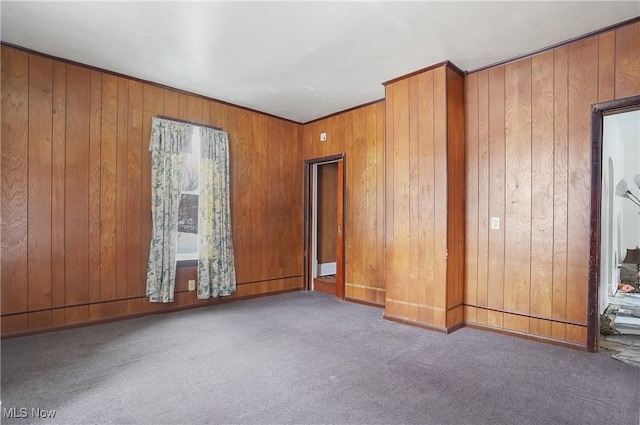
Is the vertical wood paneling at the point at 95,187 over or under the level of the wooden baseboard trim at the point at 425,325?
over

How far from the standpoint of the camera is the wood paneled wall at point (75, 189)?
3365 mm

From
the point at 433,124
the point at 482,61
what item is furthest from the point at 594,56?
the point at 433,124

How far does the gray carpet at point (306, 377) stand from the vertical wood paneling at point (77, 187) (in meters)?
0.50

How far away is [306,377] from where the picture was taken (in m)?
2.54

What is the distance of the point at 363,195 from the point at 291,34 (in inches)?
101

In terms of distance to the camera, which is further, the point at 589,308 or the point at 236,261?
the point at 236,261

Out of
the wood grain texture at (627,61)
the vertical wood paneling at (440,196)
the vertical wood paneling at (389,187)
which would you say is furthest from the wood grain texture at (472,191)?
the wood grain texture at (627,61)

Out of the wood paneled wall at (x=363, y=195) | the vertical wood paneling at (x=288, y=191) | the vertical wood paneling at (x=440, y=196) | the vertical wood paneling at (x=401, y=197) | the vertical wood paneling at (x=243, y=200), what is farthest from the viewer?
the vertical wood paneling at (x=288, y=191)

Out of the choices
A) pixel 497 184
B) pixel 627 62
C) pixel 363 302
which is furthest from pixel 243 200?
pixel 627 62

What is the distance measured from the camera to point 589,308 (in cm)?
Answer: 309

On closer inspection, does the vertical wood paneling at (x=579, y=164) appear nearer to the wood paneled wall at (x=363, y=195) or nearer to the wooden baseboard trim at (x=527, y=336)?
the wooden baseboard trim at (x=527, y=336)

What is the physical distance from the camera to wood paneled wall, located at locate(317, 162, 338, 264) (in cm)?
629

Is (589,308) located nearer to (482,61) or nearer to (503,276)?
(503,276)

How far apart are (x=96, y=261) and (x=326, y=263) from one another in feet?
12.1
